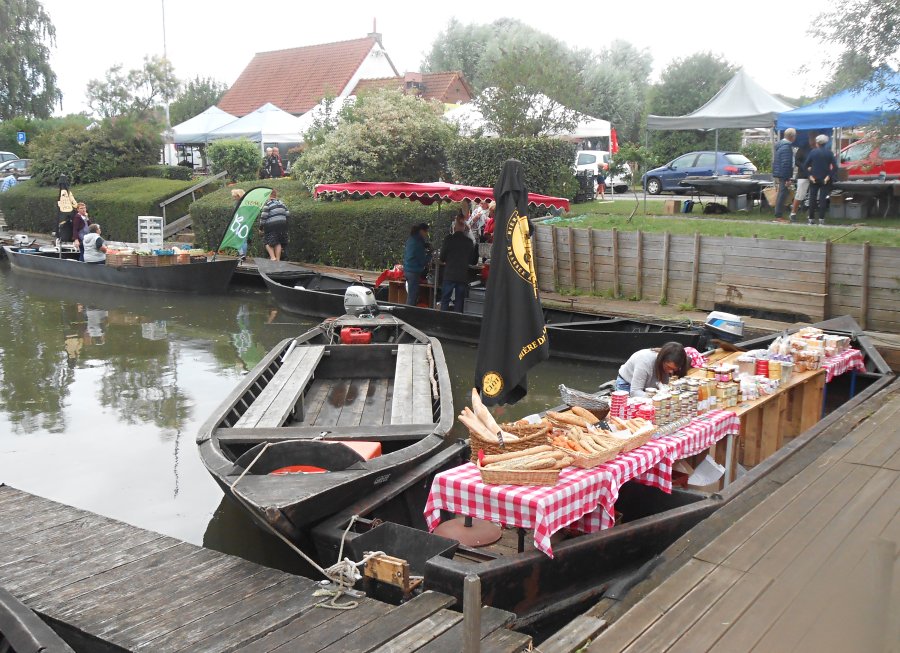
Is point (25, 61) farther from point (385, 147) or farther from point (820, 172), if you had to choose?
point (820, 172)

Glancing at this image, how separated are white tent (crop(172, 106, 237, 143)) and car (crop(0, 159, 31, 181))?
827 centimetres

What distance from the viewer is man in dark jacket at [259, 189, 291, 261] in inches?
778

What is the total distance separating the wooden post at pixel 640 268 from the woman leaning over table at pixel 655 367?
7783 mm

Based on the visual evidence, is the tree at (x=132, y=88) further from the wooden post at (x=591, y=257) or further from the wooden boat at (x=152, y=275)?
the wooden post at (x=591, y=257)

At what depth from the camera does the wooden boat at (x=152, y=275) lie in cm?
1864

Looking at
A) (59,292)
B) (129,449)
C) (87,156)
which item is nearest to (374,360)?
(129,449)

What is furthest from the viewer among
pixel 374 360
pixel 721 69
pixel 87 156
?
pixel 721 69

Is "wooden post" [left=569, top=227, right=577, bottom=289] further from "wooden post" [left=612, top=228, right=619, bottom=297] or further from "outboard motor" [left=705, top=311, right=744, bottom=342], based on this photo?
"outboard motor" [left=705, top=311, right=744, bottom=342]

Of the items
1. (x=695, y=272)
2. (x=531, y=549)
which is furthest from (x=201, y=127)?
(x=531, y=549)

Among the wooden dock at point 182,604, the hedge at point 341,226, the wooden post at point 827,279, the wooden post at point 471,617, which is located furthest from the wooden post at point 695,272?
the wooden post at point 471,617

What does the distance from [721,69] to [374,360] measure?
28.5 m

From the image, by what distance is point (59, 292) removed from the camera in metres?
20.0

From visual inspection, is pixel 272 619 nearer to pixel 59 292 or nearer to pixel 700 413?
pixel 700 413

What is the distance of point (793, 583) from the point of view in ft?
14.9
